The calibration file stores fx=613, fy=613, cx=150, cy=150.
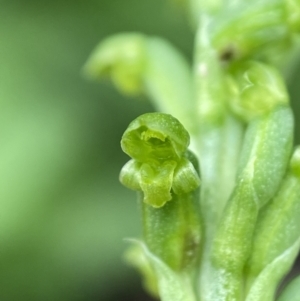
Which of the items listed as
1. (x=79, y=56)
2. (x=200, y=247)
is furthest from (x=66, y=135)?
(x=200, y=247)

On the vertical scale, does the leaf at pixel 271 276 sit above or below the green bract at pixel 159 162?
below

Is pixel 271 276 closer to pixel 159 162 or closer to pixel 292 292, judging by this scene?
pixel 292 292

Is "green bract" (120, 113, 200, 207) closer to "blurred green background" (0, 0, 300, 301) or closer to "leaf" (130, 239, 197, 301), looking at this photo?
"leaf" (130, 239, 197, 301)

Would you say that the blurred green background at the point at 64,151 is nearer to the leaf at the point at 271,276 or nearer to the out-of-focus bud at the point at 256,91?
the out-of-focus bud at the point at 256,91

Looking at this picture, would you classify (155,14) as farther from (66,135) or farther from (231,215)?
(231,215)

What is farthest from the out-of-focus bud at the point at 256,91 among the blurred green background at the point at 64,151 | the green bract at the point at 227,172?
the blurred green background at the point at 64,151

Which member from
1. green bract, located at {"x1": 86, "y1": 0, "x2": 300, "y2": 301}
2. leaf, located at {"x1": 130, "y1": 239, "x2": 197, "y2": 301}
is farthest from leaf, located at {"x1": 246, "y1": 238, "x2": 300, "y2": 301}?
leaf, located at {"x1": 130, "y1": 239, "x2": 197, "y2": 301}

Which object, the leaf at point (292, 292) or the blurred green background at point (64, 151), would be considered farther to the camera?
the blurred green background at point (64, 151)
